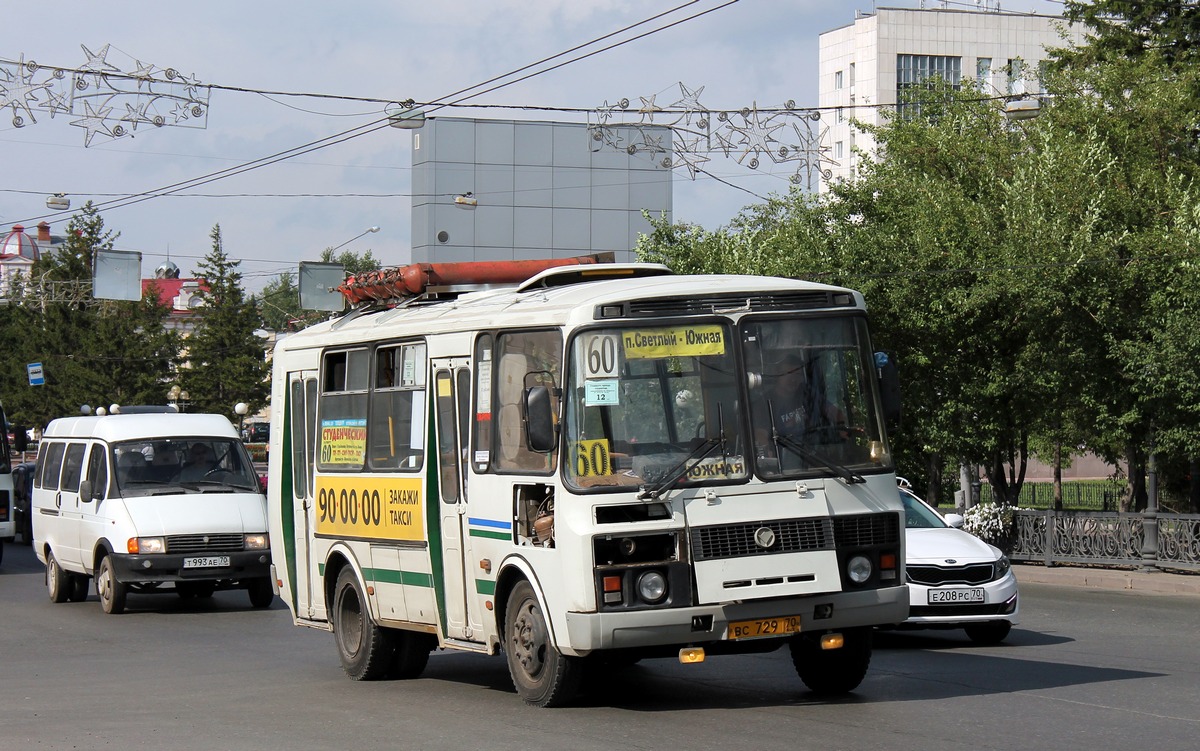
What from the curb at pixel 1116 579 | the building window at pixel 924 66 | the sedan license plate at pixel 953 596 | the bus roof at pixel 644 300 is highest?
the building window at pixel 924 66

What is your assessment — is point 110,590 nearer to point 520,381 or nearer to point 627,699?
point 627,699

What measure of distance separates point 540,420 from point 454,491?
1.83 m

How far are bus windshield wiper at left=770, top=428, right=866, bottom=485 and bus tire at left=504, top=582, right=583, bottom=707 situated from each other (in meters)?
1.82

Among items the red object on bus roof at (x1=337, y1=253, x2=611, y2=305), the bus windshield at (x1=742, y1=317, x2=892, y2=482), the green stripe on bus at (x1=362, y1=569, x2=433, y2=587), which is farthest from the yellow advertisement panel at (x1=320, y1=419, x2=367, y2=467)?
the bus windshield at (x1=742, y1=317, x2=892, y2=482)

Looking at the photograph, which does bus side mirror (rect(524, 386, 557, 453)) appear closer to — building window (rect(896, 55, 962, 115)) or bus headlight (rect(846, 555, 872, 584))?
bus headlight (rect(846, 555, 872, 584))

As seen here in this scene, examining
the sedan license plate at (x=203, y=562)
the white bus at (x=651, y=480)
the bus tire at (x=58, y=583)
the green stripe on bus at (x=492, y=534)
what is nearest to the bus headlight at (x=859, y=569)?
the white bus at (x=651, y=480)

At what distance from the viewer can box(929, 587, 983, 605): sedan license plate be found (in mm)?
13430

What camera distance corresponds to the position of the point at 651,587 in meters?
9.14

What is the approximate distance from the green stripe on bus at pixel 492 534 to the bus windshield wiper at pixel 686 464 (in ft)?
4.04

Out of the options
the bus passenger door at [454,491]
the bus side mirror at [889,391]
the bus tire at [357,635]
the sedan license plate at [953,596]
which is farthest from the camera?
the sedan license plate at [953,596]

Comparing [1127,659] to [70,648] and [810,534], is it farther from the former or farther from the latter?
[70,648]

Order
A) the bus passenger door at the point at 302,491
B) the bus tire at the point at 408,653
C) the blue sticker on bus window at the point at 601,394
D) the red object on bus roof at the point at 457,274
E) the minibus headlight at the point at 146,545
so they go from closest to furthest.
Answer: the blue sticker on bus window at the point at 601,394 < the bus tire at the point at 408,653 < the red object on bus roof at the point at 457,274 < the bus passenger door at the point at 302,491 < the minibus headlight at the point at 146,545

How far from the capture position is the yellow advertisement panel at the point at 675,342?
941 centimetres

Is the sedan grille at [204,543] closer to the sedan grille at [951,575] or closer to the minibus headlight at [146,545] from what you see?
the minibus headlight at [146,545]
